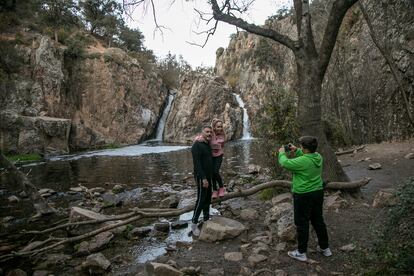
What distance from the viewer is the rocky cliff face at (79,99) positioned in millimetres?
31658

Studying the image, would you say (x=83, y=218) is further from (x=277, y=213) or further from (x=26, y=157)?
(x=26, y=157)

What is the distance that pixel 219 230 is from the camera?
265 inches

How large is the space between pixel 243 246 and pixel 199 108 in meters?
39.2

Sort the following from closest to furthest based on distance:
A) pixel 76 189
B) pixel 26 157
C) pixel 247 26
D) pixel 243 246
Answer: pixel 243 246 → pixel 247 26 → pixel 76 189 → pixel 26 157

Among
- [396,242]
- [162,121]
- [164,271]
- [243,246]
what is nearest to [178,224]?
[243,246]

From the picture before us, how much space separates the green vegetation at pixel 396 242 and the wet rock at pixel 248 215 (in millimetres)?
3617

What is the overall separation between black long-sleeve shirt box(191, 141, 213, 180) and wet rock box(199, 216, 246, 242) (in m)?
0.97

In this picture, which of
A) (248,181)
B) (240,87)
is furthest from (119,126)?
(248,181)

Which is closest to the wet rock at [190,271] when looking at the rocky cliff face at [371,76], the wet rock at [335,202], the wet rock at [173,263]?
the wet rock at [173,263]

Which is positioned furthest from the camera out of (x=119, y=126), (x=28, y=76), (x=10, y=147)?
(x=119, y=126)

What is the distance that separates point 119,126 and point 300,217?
39365 mm

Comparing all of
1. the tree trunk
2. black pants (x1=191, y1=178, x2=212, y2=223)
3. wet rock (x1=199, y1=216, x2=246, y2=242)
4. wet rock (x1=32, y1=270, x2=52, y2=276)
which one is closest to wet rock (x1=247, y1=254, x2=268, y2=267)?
wet rock (x1=199, y1=216, x2=246, y2=242)

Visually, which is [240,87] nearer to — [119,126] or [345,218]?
[119,126]

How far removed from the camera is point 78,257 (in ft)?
22.3
